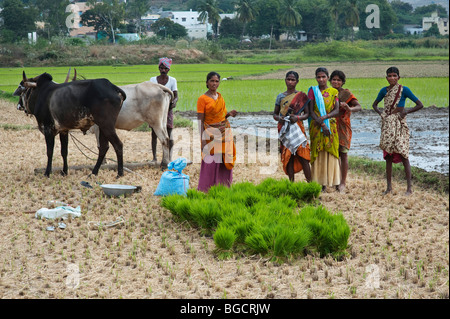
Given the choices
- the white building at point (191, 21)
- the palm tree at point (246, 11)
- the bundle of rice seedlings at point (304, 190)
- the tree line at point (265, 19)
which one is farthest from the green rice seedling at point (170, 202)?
the white building at point (191, 21)

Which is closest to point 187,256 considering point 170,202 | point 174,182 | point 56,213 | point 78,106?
point 170,202

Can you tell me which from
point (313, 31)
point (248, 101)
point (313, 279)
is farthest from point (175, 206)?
point (313, 31)

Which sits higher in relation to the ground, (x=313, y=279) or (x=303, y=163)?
(x=303, y=163)

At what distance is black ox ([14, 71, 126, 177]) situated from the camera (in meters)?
6.78

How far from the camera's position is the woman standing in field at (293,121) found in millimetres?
A: 6047

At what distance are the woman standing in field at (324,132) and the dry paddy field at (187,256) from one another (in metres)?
0.25

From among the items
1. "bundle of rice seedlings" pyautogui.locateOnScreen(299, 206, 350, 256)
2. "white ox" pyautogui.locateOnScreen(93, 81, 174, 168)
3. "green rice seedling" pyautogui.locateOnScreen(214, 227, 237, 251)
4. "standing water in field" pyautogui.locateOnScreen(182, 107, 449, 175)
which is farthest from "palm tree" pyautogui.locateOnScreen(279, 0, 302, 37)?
"green rice seedling" pyautogui.locateOnScreen(214, 227, 237, 251)

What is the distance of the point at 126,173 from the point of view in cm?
735

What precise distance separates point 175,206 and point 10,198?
226 centimetres

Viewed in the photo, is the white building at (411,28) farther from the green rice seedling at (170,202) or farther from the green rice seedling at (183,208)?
A: the green rice seedling at (183,208)

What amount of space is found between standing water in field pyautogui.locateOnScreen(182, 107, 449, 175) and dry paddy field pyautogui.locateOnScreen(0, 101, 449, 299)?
270cm

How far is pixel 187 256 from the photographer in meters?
4.41

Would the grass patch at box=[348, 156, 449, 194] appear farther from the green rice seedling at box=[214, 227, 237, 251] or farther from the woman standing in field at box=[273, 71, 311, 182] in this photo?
the green rice seedling at box=[214, 227, 237, 251]
